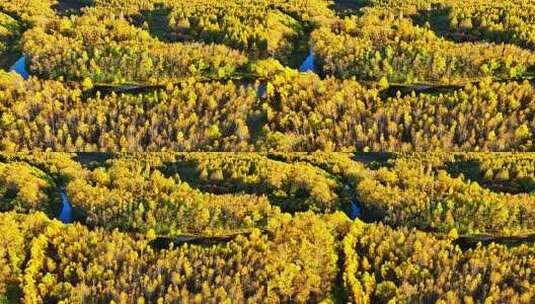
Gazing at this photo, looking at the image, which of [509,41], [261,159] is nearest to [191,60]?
[261,159]

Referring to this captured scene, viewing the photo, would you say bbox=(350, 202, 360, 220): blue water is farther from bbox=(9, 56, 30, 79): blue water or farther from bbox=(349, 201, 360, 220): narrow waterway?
bbox=(9, 56, 30, 79): blue water

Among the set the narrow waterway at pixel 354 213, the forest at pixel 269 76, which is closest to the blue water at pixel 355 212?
the narrow waterway at pixel 354 213

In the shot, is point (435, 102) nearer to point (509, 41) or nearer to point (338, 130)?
point (338, 130)

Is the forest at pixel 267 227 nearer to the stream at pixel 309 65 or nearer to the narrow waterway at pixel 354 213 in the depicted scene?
the narrow waterway at pixel 354 213

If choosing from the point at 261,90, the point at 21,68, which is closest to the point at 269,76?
the point at 261,90

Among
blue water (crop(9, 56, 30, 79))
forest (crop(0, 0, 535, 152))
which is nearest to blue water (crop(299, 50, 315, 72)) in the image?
forest (crop(0, 0, 535, 152))

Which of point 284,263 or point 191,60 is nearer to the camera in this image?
point 284,263

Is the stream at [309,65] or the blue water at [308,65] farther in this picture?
the blue water at [308,65]

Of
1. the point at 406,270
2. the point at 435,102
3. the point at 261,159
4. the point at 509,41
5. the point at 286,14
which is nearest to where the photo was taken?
the point at 406,270
